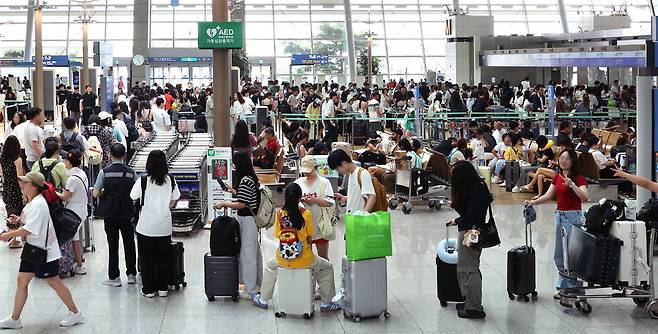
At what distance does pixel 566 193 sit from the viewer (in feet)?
34.1

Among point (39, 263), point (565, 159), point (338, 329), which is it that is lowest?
point (338, 329)

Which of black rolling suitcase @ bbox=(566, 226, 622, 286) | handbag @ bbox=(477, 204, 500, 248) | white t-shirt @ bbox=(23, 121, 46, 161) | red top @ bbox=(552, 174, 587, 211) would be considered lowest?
black rolling suitcase @ bbox=(566, 226, 622, 286)

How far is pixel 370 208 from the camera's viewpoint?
1034 cm

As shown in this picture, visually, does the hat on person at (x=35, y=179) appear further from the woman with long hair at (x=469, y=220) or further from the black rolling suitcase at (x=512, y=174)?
the black rolling suitcase at (x=512, y=174)

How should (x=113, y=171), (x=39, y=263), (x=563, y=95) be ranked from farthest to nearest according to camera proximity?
(x=563, y=95)
(x=113, y=171)
(x=39, y=263)

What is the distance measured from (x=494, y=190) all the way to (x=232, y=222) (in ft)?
33.6

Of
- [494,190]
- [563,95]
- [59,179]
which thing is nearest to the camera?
[59,179]

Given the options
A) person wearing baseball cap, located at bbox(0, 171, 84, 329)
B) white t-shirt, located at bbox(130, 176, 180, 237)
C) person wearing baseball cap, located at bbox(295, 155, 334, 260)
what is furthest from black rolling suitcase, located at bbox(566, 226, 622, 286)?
person wearing baseball cap, located at bbox(0, 171, 84, 329)

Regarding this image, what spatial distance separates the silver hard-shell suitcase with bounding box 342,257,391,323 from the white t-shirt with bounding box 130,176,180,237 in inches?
73.1

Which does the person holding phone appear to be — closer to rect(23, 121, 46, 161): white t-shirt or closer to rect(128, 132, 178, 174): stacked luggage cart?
rect(128, 132, 178, 174): stacked luggage cart

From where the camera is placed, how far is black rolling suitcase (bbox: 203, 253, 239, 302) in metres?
10.5

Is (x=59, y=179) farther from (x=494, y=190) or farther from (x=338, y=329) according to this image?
(x=494, y=190)

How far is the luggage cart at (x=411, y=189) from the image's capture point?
16875 millimetres

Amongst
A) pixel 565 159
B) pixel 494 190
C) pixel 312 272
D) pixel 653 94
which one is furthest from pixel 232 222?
pixel 494 190
